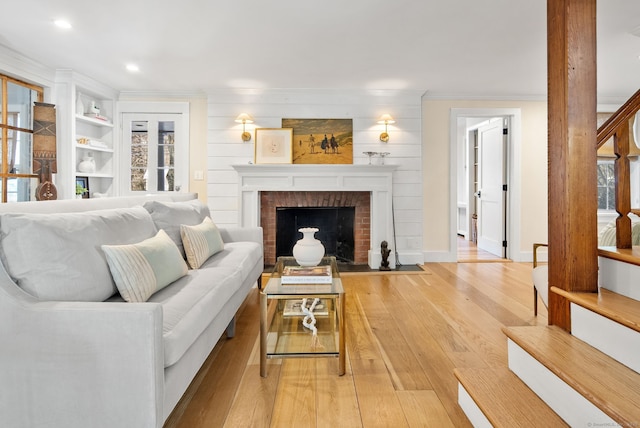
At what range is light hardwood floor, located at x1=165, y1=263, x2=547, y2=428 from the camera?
1.57m

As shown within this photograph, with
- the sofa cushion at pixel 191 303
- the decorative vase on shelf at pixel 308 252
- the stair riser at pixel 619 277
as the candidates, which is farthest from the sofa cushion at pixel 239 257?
the stair riser at pixel 619 277

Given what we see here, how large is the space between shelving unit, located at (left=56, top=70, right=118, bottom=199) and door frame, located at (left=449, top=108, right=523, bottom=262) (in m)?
4.57

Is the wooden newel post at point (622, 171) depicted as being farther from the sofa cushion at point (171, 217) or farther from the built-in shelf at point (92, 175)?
the built-in shelf at point (92, 175)

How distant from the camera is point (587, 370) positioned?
1.23m

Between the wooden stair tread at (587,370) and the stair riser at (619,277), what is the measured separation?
309 millimetres

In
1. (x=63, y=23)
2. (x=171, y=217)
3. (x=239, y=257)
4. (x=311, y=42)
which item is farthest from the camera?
(x=311, y=42)

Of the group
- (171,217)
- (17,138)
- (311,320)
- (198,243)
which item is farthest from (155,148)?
(311,320)

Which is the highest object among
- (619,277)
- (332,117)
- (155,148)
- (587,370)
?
(332,117)

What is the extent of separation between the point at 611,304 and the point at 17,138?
5.01 metres

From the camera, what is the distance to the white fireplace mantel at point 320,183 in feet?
15.1

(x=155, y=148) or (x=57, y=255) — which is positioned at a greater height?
(x=155, y=148)

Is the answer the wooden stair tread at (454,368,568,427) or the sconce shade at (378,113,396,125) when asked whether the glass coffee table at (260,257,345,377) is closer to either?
the wooden stair tread at (454,368,568,427)

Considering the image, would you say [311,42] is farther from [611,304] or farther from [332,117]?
[611,304]

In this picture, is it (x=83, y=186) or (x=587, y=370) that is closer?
(x=587, y=370)
